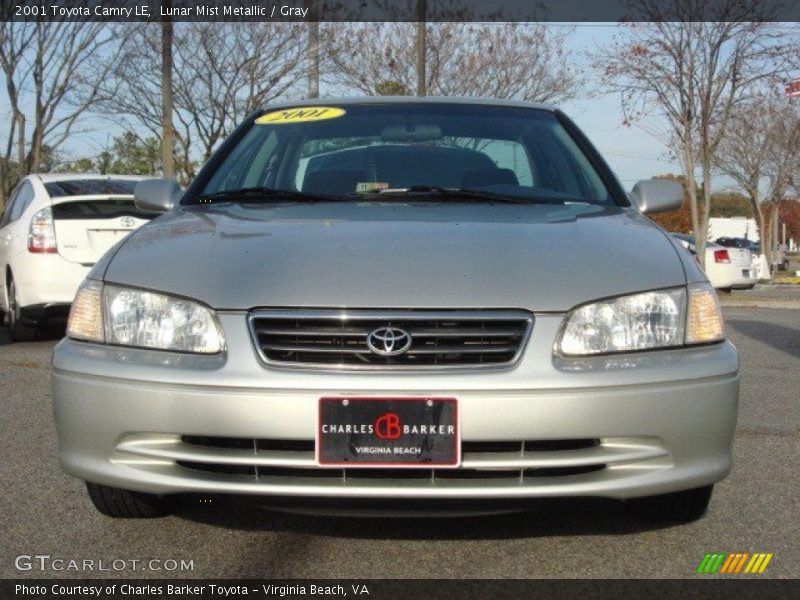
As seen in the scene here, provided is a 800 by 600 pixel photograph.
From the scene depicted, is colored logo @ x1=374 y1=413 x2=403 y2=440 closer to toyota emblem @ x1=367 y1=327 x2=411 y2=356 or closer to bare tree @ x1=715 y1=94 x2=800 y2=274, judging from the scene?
toyota emblem @ x1=367 y1=327 x2=411 y2=356

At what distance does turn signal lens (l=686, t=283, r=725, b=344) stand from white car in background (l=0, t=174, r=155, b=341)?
6250mm

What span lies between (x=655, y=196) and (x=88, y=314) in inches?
87.2

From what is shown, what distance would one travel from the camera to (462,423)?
9.17ft

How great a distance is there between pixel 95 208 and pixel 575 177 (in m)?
5.66

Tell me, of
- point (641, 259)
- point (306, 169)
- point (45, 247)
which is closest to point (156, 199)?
point (306, 169)

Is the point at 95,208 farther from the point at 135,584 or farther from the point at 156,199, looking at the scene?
the point at 135,584

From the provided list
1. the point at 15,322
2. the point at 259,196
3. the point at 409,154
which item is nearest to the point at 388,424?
the point at 259,196

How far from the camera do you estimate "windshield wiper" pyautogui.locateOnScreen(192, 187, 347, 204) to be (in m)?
3.92

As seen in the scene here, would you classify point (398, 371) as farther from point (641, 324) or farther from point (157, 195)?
point (157, 195)

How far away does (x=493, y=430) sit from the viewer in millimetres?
2797

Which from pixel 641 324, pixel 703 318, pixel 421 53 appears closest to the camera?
pixel 641 324

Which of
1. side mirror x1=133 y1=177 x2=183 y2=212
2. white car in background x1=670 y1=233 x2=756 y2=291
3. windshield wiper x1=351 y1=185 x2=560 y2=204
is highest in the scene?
windshield wiper x1=351 y1=185 x2=560 y2=204

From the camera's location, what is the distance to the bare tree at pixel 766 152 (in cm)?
3569

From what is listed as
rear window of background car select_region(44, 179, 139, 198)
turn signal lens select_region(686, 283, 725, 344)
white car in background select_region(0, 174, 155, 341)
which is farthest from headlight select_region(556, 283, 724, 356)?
rear window of background car select_region(44, 179, 139, 198)
